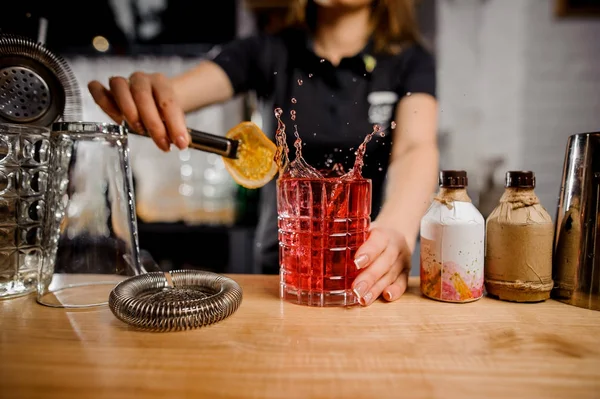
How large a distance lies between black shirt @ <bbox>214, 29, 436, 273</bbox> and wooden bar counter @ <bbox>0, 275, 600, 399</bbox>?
14.6 inches

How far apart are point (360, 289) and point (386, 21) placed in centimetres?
88

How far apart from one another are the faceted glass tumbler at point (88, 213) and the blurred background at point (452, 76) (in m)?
0.64

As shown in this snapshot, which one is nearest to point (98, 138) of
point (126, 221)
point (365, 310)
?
point (126, 221)

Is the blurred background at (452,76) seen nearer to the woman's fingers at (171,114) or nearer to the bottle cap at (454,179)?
the woman's fingers at (171,114)

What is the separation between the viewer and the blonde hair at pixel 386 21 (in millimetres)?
1163

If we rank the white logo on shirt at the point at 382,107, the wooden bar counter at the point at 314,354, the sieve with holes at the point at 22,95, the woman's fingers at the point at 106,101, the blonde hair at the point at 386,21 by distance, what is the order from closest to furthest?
1. the wooden bar counter at the point at 314,354
2. the sieve with holes at the point at 22,95
3. the woman's fingers at the point at 106,101
4. the white logo on shirt at the point at 382,107
5. the blonde hair at the point at 386,21

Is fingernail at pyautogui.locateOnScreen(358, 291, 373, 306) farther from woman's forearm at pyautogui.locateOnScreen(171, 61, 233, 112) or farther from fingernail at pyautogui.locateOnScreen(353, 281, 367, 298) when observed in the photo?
woman's forearm at pyautogui.locateOnScreen(171, 61, 233, 112)

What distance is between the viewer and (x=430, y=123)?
115 centimetres

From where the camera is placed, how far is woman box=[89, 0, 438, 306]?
0.82 meters

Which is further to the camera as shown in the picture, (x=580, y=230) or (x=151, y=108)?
(x=151, y=108)

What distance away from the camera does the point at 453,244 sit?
0.68 meters

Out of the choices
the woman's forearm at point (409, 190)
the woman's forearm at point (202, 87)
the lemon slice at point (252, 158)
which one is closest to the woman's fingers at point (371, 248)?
the woman's forearm at point (409, 190)

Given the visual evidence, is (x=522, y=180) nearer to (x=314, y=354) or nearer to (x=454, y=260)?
(x=454, y=260)

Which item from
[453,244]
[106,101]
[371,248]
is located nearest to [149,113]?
[106,101]
